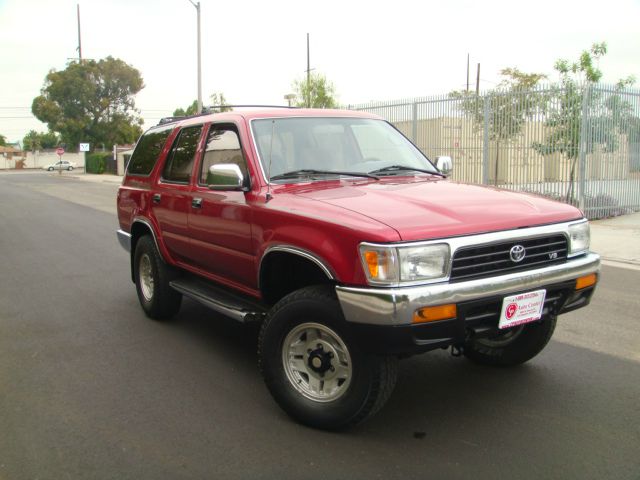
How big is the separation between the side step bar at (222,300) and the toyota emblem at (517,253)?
5.57 ft

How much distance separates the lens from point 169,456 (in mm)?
3357

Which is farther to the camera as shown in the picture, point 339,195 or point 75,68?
point 75,68

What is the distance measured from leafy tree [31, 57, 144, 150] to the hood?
61.2 metres

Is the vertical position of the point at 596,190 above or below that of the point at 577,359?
above

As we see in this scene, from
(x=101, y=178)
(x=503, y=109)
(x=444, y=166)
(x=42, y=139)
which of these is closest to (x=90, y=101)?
(x=101, y=178)

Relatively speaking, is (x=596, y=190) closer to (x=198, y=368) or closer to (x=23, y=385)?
(x=198, y=368)

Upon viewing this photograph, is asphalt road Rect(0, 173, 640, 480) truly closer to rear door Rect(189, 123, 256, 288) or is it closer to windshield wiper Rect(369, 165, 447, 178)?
rear door Rect(189, 123, 256, 288)

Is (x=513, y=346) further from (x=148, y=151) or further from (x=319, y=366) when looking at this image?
(x=148, y=151)

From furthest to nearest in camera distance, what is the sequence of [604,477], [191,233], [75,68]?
[75,68] → [191,233] → [604,477]

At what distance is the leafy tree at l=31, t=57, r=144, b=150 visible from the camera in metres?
59.9

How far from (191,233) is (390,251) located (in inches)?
92.1

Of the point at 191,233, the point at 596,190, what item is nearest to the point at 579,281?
the point at 191,233

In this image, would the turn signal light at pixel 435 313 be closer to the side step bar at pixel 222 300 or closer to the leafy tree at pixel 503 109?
the side step bar at pixel 222 300

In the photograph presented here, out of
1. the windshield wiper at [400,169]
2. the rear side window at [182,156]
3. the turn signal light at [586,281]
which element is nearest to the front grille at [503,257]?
the turn signal light at [586,281]
